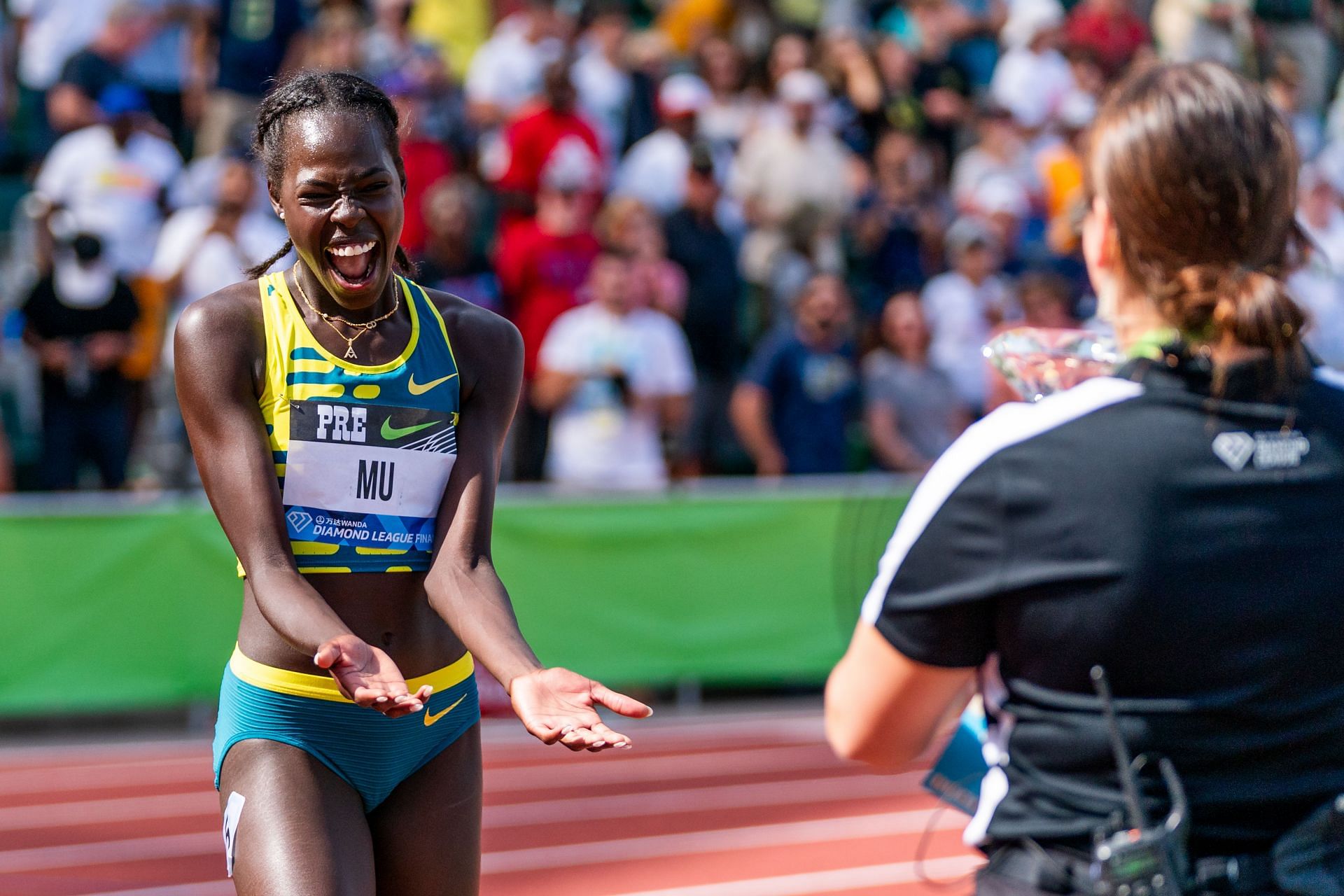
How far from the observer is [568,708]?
2.80 m

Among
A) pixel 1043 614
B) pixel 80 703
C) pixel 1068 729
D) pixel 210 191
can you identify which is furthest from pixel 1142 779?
pixel 210 191

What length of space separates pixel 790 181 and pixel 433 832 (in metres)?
8.70

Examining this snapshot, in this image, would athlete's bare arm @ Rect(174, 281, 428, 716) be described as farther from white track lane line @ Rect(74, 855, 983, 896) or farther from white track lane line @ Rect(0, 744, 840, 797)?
white track lane line @ Rect(0, 744, 840, 797)

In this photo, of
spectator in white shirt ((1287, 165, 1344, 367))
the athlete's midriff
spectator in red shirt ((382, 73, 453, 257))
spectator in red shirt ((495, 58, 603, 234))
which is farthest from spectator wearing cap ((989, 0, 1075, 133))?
the athlete's midriff

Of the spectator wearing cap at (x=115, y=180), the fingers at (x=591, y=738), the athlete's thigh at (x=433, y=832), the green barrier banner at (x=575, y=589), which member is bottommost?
the green barrier banner at (x=575, y=589)

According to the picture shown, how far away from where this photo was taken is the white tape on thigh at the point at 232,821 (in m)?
3.03

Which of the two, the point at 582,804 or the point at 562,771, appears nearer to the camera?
the point at 582,804

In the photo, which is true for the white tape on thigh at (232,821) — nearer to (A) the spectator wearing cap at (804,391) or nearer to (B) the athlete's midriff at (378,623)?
(B) the athlete's midriff at (378,623)

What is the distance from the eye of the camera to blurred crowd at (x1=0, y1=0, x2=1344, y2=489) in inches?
366

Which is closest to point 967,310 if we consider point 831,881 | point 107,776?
point 831,881

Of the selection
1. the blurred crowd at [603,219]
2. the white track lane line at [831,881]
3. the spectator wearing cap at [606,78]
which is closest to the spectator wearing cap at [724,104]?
the blurred crowd at [603,219]

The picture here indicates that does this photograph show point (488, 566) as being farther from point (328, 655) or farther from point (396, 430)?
point (328, 655)

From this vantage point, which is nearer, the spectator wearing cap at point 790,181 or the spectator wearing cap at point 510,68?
the spectator wearing cap at point 510,68

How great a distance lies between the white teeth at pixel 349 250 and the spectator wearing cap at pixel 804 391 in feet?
22.7
